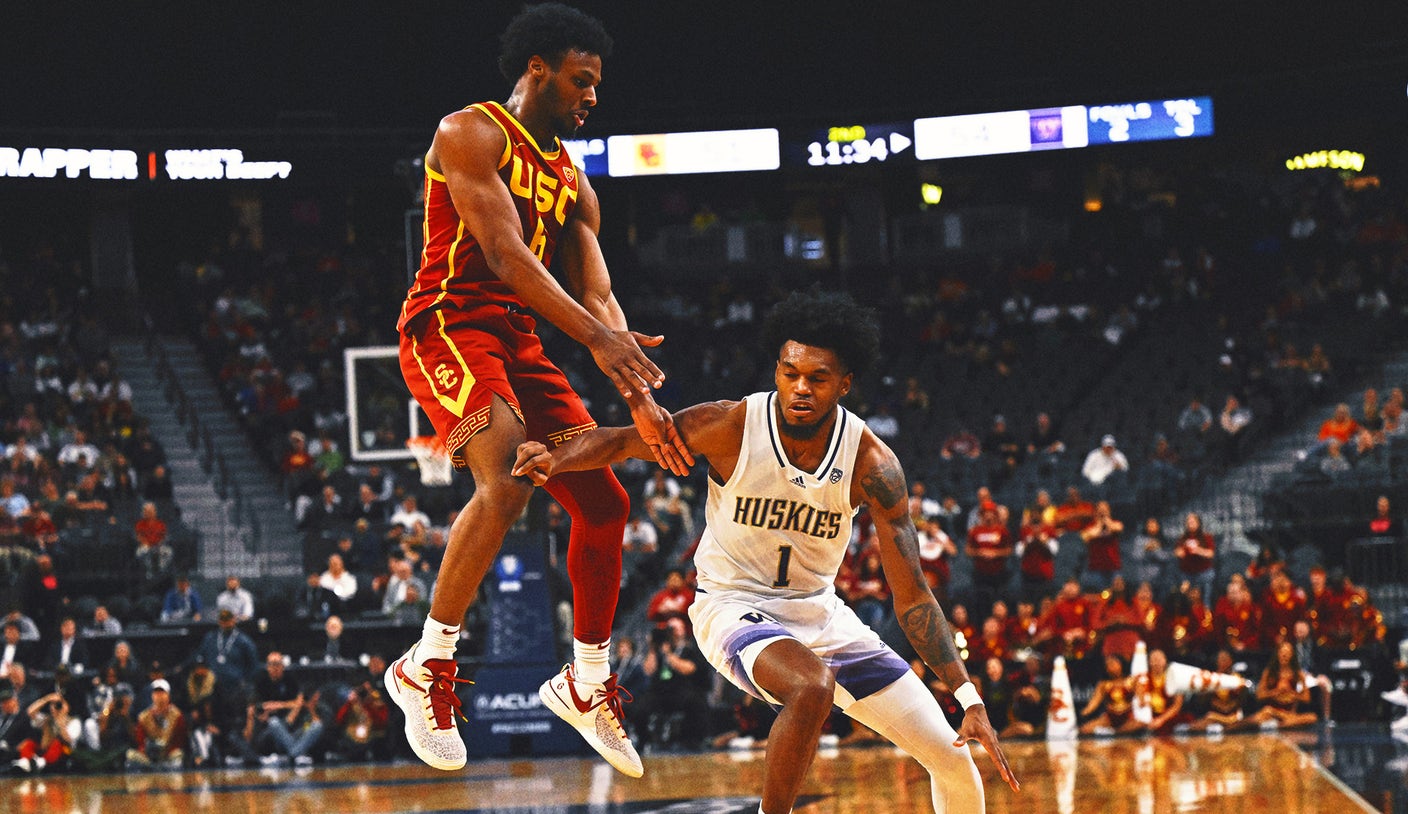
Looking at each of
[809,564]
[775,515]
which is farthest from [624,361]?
[809,564]

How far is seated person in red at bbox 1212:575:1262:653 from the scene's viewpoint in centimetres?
1357

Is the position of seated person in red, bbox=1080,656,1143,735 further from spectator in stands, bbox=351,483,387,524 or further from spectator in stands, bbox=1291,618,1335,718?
spectator in stands, bbox=351,483,387,524

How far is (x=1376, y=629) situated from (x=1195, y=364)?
25.0 ft

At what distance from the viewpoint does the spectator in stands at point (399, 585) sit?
1472 centimetres

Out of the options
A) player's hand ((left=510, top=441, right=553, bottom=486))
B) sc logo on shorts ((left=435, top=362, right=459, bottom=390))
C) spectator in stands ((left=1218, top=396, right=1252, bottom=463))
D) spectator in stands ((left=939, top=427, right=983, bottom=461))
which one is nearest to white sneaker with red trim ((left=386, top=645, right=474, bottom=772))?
player's hand ((left=510, top=441, right=553, bottom=486))

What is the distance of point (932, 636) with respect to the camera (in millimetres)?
5965

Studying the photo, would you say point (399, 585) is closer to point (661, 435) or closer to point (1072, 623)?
point (1072, 623)

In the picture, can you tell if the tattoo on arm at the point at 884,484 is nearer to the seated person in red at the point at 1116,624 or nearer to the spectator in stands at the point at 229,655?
the seated person in red at the point at 1116,624

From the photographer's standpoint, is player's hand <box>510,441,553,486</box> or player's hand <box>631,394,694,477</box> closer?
player's hand <box>510,441,553,486</box>

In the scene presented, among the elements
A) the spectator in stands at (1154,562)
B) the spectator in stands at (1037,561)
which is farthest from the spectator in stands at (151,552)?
the spectator in stands at (1154,562)

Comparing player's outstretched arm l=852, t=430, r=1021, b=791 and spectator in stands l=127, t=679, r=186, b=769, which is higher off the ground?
player's outstretched arm l=852, t=430, r=1021, b=791

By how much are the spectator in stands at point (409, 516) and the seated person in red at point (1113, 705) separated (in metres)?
6.97

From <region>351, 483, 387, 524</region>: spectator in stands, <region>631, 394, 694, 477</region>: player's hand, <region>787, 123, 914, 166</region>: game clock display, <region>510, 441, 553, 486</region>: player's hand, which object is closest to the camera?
<region>510, 441, 553, 486</region>: player's hand

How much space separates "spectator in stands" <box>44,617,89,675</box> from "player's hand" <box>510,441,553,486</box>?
10696mm
